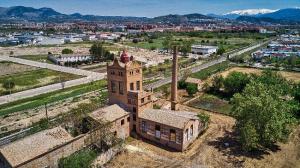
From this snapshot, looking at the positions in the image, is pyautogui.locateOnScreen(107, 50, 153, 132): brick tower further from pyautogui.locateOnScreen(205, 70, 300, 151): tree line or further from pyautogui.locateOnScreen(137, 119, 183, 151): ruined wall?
pyautogui.locateOnScreen(205, 70, 300, 151): tree line

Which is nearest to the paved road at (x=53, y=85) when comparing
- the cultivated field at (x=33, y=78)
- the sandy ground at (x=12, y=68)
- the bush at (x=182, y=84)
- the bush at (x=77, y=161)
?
the cultivated field at (x=33, y=78)

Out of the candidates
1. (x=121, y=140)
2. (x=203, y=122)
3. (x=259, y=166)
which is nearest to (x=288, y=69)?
(x=203, y=122)

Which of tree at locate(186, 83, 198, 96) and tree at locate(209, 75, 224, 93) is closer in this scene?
tree at locate(186, 83, 198, 96)

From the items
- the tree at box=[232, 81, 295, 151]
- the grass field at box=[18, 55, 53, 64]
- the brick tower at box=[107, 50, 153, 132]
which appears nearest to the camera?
the tree at box=[232, 81, 295, 151]

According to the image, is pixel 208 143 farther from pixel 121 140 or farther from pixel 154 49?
pixel 154 49

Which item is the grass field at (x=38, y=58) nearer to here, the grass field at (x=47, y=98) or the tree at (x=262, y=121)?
the grass field at (x=47, y=98)

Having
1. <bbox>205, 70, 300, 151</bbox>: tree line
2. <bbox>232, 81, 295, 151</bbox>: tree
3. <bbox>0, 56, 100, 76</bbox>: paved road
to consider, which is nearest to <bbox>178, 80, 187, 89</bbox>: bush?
<bbox>205, 70, 300, 151</bbox>: tree line
